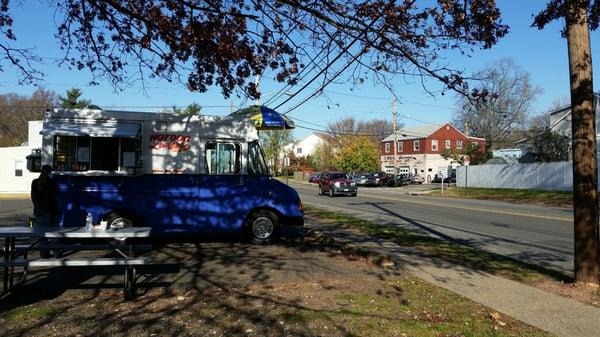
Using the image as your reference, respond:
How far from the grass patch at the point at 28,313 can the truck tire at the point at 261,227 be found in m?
5.68

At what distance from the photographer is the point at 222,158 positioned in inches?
462

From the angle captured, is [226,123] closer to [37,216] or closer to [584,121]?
[37,216]

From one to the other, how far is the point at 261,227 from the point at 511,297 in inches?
231

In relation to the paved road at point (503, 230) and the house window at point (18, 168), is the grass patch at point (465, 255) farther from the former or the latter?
the house window at point (18, 168)

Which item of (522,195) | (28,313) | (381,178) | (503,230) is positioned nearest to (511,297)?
(28,313)

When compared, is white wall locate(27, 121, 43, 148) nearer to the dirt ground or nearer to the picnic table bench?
the dirt ground

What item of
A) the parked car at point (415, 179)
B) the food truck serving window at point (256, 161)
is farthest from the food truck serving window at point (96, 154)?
the parked car at point (415, 179)

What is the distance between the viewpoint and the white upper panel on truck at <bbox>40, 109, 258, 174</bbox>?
35.2 ft

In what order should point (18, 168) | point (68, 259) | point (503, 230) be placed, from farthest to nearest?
1. point (18, 168)
2. point (503, 230)
3. point (68, 259)

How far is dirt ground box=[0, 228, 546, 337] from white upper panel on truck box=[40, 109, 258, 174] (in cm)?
302

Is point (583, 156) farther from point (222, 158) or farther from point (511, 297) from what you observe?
point (222, 158)

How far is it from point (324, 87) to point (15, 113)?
69864 mm

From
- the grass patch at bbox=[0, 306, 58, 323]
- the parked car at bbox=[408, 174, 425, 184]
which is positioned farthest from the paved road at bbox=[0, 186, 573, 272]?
the parked car at bbox=[408, 174, 425, 184]

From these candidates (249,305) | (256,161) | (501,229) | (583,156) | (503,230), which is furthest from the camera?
(501,229)
